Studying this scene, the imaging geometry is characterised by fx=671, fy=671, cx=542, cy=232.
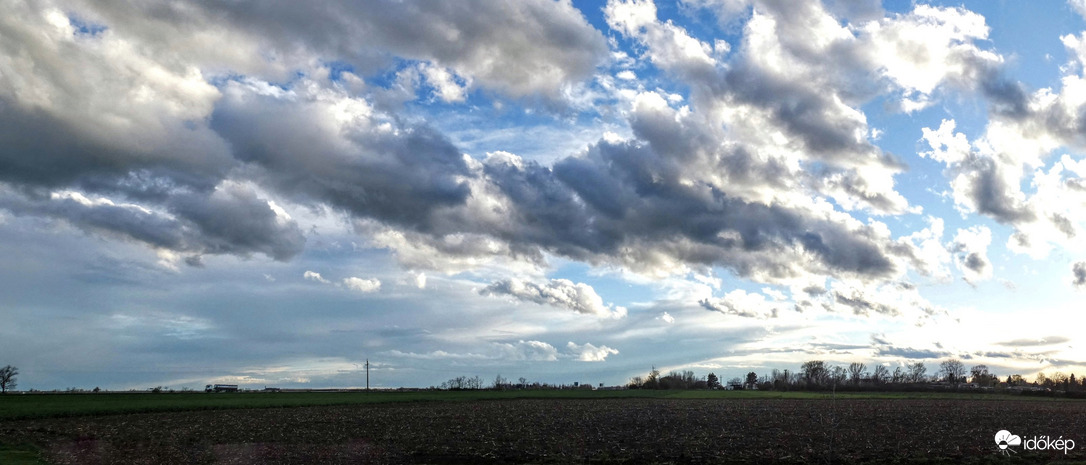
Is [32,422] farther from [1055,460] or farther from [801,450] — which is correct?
[1055,460]

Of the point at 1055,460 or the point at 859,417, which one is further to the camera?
the point at 859,417

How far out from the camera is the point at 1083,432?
47.9 meters

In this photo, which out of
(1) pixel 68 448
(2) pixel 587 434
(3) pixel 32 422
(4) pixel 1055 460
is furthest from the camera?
(3) pixel 32 422

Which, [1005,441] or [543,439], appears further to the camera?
[543,439]

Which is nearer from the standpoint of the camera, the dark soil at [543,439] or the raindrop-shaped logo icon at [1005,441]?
the dark soil at [543,439]

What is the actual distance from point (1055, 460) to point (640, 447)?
2058cm

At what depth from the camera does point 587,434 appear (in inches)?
1847

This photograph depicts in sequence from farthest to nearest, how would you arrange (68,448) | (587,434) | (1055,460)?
(587,434) → (68,448) → (1055,460)

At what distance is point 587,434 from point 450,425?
43.0 feet

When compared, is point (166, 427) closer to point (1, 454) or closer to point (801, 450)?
point (1, 454)

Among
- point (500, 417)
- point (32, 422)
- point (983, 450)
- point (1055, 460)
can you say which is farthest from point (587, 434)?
point (32, 422)

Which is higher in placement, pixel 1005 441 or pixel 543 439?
pixel 543 439

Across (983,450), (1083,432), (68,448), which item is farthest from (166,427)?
(1083,432)

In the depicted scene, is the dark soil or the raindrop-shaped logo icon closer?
the dark soil
